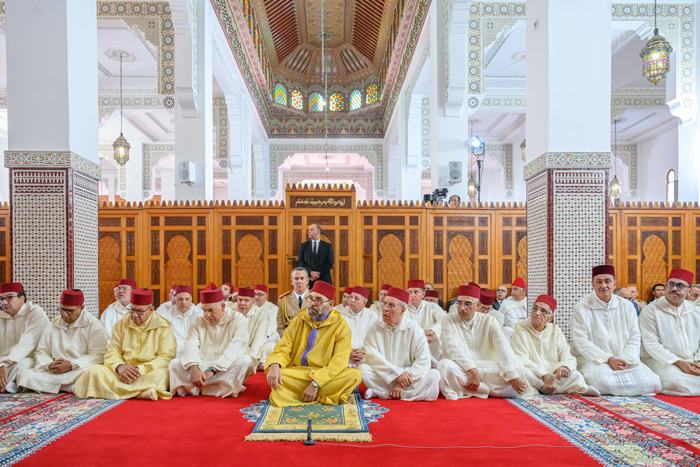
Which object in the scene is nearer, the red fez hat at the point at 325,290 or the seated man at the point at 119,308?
the red fez hat at the point at 325,290

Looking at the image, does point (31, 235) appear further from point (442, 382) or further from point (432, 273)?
point (432, 273)

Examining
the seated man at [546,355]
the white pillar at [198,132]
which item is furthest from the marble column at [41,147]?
the seated man at [546,355]

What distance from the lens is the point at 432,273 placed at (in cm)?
652

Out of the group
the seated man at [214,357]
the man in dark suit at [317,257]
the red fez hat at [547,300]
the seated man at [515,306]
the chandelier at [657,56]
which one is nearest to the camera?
the seated man at [214,357]

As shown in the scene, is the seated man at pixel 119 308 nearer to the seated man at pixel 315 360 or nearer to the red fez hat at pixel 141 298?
the red fez hat at pixel 141 298

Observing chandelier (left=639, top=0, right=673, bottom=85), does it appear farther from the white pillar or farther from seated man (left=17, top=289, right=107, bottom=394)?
seated man (left=17, top=289, right=107, bottom=394)

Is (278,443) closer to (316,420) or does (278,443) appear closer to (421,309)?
(316,420)

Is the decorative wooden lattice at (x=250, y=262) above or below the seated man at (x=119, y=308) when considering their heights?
above

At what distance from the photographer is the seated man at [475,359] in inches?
140

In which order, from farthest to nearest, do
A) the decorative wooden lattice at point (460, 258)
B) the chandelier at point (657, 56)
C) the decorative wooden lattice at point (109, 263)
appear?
the decorative wooden lattice at point (460, 258)
the decorative wooden lattice at point (109, 263)
the chandelier at point (657, 56)

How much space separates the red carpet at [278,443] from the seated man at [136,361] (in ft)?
0.71

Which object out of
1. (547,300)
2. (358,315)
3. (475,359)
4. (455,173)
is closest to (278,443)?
(475,359)

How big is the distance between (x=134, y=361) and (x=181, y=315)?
3.60 feet

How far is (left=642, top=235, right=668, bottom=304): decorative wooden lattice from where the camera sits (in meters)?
6.56
